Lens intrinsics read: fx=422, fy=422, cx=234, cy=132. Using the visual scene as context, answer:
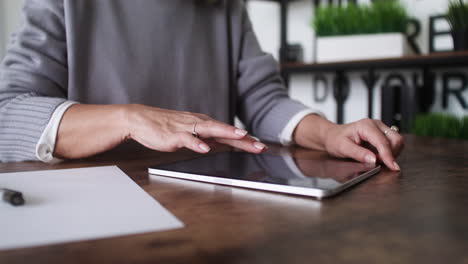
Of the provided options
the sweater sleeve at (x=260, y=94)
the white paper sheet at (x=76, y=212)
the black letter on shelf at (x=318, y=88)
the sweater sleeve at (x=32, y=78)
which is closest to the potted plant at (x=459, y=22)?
the black letter on shelf at (x=318, y=88)

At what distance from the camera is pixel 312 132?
33.3 inches

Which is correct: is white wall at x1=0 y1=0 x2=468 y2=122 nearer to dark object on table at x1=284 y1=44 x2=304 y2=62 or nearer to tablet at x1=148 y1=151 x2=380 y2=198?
dark object on table at x1=284 y1=44 x2=304 y2=62

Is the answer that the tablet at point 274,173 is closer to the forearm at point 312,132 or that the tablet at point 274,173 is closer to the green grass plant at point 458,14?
the forearm at point 312,132

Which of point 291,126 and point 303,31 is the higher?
point 303,31

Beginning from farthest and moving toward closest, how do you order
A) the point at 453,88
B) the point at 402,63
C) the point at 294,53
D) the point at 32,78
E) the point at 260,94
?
the point at 294,53, the point at 453,88, the point at 402,63, the point at 260,94, the point at 32,78

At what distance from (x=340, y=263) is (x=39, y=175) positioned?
1.34 ft

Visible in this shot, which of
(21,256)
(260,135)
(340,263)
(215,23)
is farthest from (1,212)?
(215,23)

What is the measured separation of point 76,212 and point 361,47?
178cm

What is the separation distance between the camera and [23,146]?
2.21ft

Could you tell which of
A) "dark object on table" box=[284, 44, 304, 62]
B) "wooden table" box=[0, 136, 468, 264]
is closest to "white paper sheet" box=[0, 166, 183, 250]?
"wooden table" box=[0, 136, 468, 264]

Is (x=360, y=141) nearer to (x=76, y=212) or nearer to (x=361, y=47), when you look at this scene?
(x=76, y=212)

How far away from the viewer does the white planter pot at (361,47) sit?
1.83m

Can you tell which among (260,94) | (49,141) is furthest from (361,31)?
(49,141)

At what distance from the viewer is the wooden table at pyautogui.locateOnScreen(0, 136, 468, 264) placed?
0.87 ft
